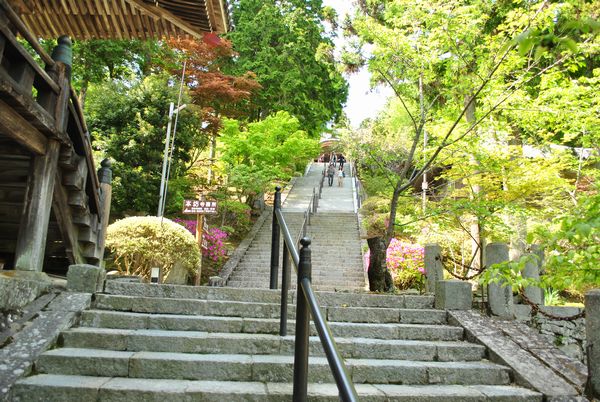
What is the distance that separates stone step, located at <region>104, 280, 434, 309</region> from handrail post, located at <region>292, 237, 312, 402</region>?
6.13 ft

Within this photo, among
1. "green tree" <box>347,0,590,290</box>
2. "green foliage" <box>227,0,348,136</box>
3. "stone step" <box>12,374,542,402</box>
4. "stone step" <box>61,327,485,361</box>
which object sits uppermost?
"green foliage" <box>227,0,348,136</box>

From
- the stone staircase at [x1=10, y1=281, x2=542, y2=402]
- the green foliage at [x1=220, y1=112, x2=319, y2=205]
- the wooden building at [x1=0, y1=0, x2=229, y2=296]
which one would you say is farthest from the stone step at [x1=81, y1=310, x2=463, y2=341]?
the green foliage at [x1=220, y1=112, x2=319, y2=205]

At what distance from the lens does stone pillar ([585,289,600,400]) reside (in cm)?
306

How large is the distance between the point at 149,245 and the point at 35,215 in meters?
4.82

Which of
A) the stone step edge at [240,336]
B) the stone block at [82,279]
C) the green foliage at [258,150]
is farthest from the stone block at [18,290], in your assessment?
the green foliage at [258,150]

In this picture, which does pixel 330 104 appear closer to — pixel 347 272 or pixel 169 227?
pixel 347 272

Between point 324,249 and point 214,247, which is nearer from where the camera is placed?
point 214,247

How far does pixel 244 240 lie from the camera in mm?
13516

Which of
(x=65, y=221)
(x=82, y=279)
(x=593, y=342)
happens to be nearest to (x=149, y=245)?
(x=65, y=221)

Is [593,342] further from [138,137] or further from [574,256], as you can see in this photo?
[138,137]

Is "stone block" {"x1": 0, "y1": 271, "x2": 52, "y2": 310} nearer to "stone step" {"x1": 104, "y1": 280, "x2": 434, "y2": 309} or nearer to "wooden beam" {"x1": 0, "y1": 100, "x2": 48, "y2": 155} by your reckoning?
"stone step" {"x1": 104, "y1": 280, "x2": 434, "y2": 309}

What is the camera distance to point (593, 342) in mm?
3217

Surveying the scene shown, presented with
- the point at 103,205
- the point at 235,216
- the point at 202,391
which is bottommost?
the point at 202,391

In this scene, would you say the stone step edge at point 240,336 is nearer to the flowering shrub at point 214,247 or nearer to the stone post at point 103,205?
the stone post at point 103,205
